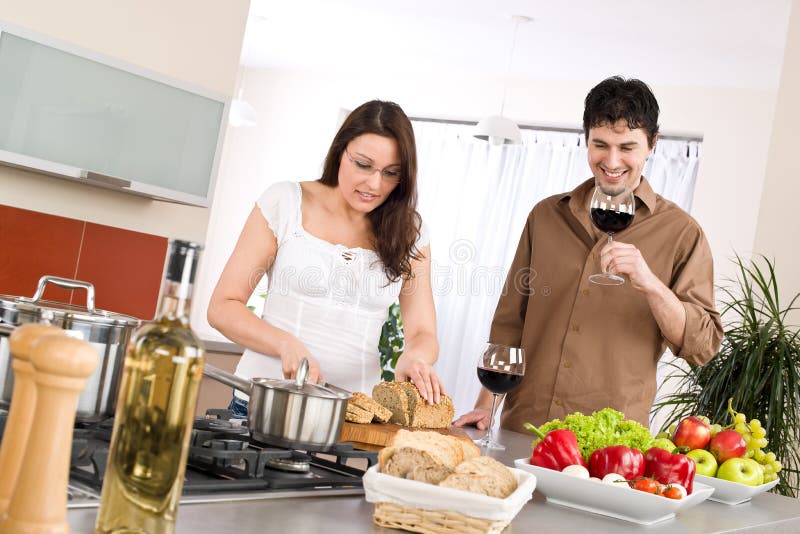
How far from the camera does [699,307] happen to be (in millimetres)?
2330

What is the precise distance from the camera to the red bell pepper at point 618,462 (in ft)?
4.90

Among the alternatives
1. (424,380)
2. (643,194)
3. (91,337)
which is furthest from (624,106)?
(91,337)

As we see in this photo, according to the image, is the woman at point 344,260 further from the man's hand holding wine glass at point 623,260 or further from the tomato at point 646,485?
the tomato at point 646,485

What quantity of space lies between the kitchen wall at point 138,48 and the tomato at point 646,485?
7.25 feet

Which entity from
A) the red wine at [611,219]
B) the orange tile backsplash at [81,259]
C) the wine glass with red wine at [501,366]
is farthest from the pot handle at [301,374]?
the orange tile backsplash at [81,259]

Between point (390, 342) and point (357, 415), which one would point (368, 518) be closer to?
point (357, 415)

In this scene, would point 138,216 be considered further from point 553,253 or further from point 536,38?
point 536,38

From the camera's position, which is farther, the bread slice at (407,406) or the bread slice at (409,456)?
the bread slice at (407,406)

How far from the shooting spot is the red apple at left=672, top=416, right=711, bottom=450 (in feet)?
6.04

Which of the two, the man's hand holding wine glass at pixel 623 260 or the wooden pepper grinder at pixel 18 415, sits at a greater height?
the man's hand holding wine glass at pixel 623 260

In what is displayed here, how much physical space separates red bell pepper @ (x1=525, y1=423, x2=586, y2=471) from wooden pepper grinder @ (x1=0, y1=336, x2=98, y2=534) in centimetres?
96

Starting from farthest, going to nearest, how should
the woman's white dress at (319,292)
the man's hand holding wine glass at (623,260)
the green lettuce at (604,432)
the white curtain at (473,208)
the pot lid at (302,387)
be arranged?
the white curtain at (473,208)
the woman's white dress at (319,292)
the man's hand holding wine glass at (623,260)
the green lettuce at (604,432)
the pot lid at (302,387)

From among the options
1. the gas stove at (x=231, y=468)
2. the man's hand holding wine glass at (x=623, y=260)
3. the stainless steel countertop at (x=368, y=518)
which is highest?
the man's hand holding wine glass at (x=623, y=260)

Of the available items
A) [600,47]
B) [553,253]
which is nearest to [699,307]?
[553,253]
